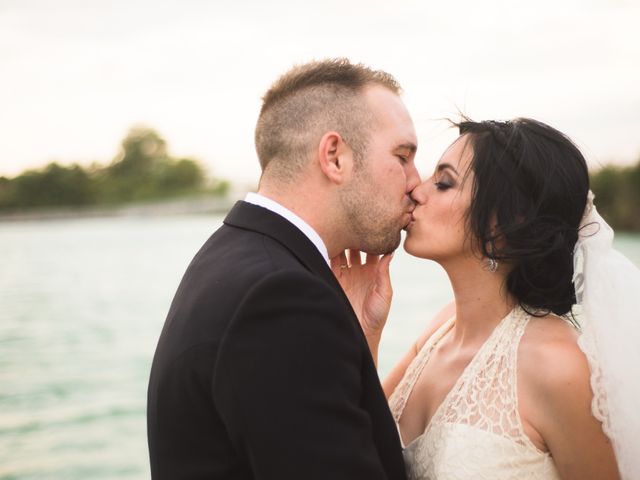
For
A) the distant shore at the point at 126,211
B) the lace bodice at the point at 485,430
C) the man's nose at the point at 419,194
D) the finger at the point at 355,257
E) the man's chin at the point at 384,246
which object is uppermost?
the man's nose at the point at 419,194

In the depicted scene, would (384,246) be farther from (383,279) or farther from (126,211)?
(126,211)

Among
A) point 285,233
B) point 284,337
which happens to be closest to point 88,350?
point 285,233

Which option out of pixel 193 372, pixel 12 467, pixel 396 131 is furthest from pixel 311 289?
pixel 12 467

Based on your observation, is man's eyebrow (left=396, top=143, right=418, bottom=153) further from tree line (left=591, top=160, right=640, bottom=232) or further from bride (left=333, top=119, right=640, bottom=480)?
tree line (left=591, top=160, right=640, bottom=232)

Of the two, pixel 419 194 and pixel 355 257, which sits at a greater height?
pixel 419 194

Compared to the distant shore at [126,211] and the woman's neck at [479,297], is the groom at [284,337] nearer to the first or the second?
the woman's neck at [479,297]

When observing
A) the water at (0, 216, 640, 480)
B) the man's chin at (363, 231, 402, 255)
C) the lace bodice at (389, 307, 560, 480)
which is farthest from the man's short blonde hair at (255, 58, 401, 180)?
the water at (0, 216, 640, 480)

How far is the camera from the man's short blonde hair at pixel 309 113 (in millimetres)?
2471

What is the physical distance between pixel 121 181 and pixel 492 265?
324 ft

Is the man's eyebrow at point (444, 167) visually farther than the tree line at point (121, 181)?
No

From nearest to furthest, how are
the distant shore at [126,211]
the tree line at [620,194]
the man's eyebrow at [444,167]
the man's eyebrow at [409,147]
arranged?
1. the man's eyebrow at [409,147]
2. the man's eyebrow at [444,167]
3. the tree line at [620,194]
4. the distant shore at [126,211]

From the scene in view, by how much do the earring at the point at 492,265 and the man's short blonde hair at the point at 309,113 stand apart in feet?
2.59

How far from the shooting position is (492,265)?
9.55 ft

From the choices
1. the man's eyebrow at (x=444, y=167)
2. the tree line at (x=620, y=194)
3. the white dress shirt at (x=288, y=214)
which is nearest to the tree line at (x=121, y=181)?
the tree line at (x=620, y=194)
